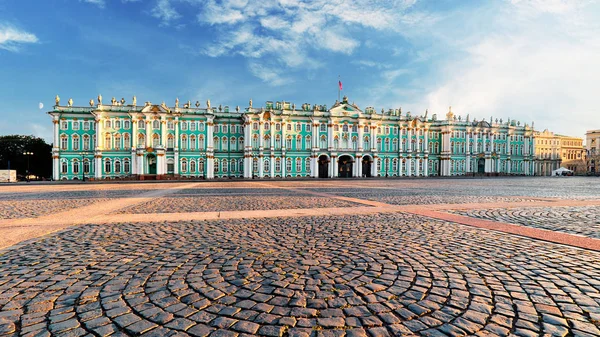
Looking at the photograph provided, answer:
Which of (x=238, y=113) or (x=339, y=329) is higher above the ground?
(x=238, y=113)

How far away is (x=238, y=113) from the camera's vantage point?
5903 cm

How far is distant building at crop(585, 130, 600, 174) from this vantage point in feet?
316

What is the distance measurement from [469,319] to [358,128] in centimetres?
6179

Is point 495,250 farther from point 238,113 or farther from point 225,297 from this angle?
point 238,113

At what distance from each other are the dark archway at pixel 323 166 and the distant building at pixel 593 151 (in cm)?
9655

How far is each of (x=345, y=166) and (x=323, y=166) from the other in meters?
5.35

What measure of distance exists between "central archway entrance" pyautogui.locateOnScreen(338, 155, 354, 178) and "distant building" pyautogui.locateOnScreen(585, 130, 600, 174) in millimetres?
91124

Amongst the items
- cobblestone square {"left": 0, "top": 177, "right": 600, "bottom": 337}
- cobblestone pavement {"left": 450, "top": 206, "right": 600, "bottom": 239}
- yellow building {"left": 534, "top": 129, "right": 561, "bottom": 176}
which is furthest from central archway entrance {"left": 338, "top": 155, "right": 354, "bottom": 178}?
yellow building {"left": 534, "top": 129, "right": 561, "bottom": 176}

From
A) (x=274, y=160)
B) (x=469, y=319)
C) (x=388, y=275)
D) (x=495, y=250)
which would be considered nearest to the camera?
(x=469, y=319)

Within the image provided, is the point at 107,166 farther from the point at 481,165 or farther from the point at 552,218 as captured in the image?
the point at 481,165

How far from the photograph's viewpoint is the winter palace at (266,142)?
52.1 metres

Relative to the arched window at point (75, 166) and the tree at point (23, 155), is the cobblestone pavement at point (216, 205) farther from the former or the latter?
the tree at point (23, 155)

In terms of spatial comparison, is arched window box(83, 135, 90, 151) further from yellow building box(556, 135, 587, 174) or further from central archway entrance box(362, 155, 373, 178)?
yellow building box(556, 135, 587, 174)

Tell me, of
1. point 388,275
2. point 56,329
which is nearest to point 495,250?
point 388,275
